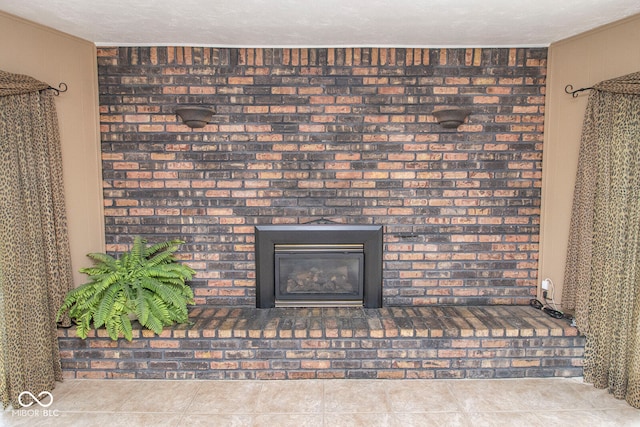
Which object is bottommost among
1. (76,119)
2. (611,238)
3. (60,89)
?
(611,238)

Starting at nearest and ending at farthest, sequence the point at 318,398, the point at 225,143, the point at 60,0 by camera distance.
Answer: the point at 60,0, the point at 318,398, the point at 225,143

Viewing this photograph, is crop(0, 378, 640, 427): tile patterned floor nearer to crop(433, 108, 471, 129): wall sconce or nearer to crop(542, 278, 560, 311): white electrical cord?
crop(542, 278, 560, 311): white electrical cord

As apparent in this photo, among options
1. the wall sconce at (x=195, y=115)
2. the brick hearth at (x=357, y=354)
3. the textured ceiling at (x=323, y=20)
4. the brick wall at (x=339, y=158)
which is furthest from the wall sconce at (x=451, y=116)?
the wall sconce at (x=195, y=115)

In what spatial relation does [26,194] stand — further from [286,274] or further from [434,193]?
[434,193]

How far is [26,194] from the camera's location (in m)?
2.33

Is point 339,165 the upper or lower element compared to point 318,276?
upper


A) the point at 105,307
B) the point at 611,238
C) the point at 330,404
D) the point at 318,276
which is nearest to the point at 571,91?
the point at 611,238

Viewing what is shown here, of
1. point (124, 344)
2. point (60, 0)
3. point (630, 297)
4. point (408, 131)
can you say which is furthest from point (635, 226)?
point (60, 0)

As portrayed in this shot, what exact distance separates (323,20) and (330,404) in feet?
8.29

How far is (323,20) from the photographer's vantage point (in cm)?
254

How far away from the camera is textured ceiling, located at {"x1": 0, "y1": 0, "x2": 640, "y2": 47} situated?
232cm

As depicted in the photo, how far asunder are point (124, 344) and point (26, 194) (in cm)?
119

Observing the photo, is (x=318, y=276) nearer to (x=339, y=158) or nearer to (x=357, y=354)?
(x=357, y=354)

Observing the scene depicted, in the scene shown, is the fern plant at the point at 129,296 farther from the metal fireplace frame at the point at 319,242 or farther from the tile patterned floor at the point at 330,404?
the metal fireplace frame at the point at 319,242
